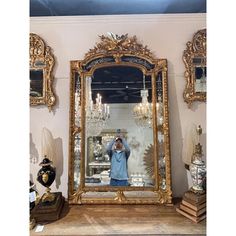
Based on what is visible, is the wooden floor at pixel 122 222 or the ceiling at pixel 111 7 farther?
the ceiling at pixel 111 7

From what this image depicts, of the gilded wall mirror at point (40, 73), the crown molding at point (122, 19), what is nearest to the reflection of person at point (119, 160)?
the gilded wall mirror at point (40, 73)

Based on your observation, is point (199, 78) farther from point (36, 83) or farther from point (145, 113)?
point (36, 83)

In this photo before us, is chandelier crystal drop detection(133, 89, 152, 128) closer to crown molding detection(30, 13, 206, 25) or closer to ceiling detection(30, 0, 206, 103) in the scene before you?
ceiling detection(30, 0, 206, 103)

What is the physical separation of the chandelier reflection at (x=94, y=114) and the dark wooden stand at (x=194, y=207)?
81cm

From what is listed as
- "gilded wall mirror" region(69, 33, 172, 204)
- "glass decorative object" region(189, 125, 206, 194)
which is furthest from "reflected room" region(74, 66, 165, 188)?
"glass decorative object" region(189, 125, 206, 194)

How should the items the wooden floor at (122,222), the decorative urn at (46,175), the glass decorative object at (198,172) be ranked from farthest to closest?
the decorative urn at (46,175) → the glass decorative object at (198,172) → the wooden floor at (122,222)

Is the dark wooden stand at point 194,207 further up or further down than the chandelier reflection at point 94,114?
further down

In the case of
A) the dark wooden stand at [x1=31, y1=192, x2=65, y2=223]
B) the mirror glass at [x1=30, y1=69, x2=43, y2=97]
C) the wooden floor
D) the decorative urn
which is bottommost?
the wooden floor

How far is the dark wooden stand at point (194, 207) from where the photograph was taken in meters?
1.19

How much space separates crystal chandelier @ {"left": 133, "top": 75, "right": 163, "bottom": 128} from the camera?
1509 millimetres

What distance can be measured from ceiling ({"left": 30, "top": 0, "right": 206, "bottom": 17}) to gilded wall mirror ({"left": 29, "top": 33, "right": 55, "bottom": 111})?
0.25m

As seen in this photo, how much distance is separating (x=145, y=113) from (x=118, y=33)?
0.73 m

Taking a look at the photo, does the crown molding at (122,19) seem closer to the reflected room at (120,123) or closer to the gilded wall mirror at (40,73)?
the gilded wall mirror at (40,73)
